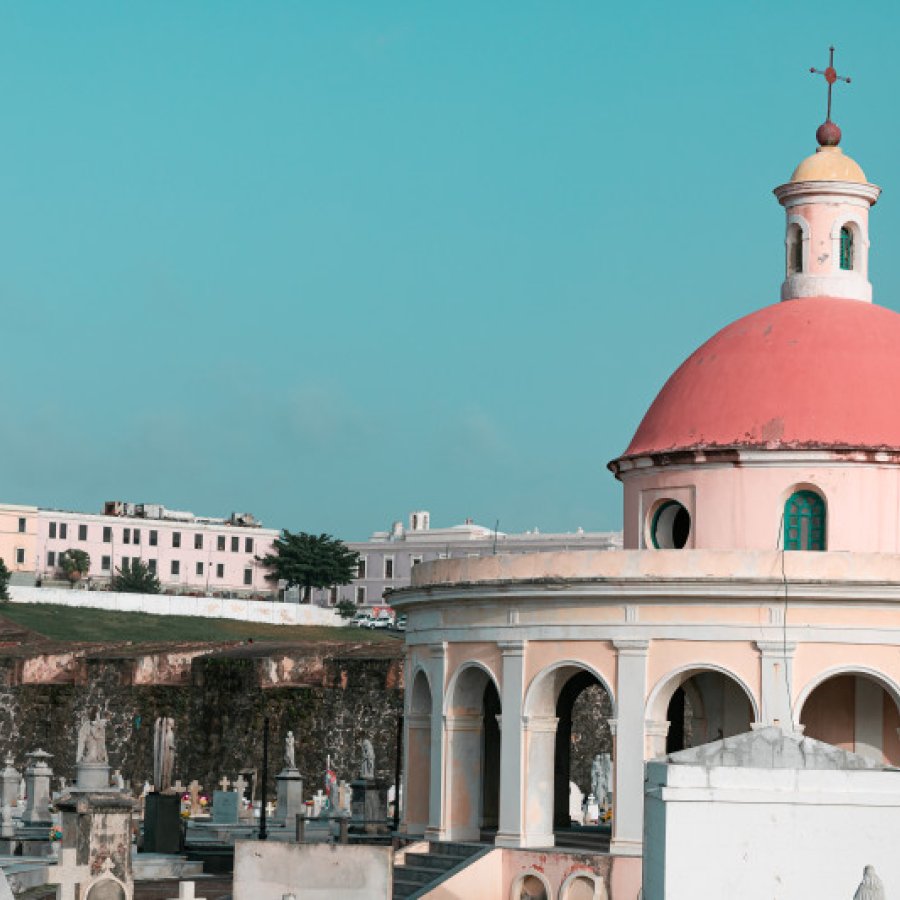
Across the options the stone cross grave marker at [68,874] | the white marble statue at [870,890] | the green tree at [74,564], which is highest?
the green tree at [74,564]

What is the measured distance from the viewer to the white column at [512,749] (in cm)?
3069

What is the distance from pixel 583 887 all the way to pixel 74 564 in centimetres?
8401

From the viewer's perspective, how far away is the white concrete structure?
1855 centimetres

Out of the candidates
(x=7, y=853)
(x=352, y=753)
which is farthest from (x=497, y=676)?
(x=352, y=753)

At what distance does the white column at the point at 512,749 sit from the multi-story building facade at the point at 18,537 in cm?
8282

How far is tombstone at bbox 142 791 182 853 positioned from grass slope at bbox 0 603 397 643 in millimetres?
43599

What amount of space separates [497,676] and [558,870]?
282 centimetres

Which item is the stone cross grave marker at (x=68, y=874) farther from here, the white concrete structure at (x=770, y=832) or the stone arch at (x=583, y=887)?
the white concrete structure at (x=770, y=832)

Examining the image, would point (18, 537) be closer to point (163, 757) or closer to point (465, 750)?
point (163, 757)

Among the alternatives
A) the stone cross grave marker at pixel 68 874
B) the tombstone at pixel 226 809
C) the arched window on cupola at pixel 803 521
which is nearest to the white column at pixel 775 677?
the arched window on cupola at pixel 803 521

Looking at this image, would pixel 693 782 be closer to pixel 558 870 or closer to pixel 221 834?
pixel 558 870

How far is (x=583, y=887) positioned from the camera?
2981 cm

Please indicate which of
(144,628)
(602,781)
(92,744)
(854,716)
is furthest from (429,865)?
(144,628)

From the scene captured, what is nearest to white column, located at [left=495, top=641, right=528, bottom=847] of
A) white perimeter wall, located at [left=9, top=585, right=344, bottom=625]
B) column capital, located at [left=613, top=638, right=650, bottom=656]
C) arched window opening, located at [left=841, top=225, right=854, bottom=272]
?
column capital, located at [left=613, top=638, right=650, bottom=656]
